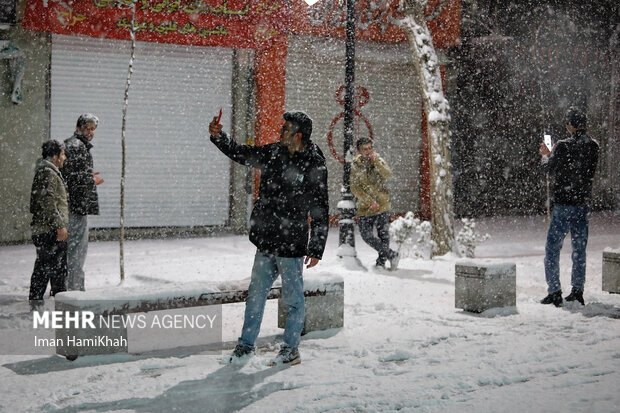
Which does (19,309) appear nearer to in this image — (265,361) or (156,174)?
(265,361)

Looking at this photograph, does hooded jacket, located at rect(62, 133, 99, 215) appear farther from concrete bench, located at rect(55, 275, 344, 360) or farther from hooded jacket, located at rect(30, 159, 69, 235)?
concrete bench, located at rect(55, 275, 344, 360)

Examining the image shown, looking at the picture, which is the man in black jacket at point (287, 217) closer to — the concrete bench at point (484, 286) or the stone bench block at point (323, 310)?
the stone bench block at point (323, 310)

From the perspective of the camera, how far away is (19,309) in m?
7.90

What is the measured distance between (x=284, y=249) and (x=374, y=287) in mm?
3930

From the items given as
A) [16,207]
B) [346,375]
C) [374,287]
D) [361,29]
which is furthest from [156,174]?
[346,375]

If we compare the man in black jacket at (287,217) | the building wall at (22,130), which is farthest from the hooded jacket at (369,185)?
the building wall at (22,130)

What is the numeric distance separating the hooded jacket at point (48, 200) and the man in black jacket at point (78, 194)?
0.21 meters

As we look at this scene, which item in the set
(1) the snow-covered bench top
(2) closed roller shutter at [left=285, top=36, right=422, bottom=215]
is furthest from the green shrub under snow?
(1) the snow-covered bench top

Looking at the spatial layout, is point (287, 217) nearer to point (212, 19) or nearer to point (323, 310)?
point (323, 310)

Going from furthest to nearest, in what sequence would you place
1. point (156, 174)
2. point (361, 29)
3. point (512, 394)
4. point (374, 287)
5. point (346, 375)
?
point (361, 29) → point (156, 174) → point (374, 287) → point (346, 375) → point (512, 394)

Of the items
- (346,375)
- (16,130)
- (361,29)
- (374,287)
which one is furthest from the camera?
(361,29)

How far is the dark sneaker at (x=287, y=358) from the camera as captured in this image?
5.85 meters

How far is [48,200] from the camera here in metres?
7.50

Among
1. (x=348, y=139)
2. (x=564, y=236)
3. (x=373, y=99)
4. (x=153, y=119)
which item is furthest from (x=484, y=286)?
(x=373, y=99)
